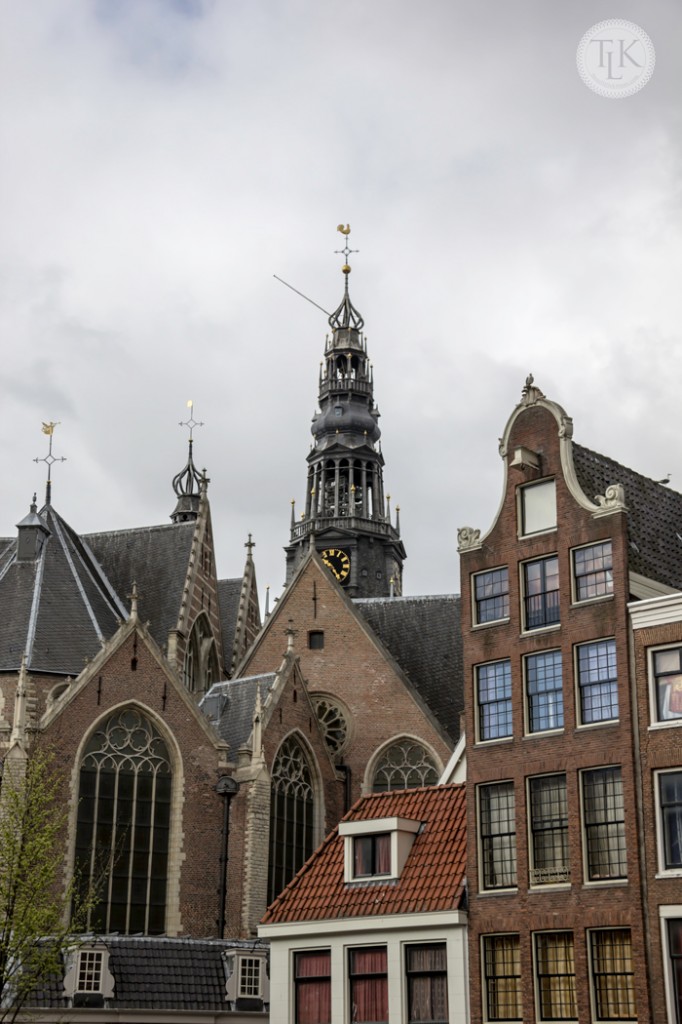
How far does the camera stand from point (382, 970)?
2548 centimetres

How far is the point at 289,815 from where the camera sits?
39.9 meters

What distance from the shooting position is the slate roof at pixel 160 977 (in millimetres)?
28500

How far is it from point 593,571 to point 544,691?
2378 millimetres

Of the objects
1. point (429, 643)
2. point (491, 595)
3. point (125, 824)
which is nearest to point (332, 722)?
point (429, 643)

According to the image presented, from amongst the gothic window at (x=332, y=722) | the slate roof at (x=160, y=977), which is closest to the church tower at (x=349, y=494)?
the gothic window at (x=332, y=722)

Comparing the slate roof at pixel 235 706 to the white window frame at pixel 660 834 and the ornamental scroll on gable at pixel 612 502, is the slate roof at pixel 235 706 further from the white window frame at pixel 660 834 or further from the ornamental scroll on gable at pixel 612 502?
the white window frame at pixel 660 834

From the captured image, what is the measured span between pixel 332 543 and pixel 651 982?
44.4 m

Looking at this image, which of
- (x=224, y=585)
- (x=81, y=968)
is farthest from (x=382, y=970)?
(x=224, y=585)

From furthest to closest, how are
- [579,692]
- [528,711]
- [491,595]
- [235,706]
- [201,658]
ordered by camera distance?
[201,658] → [235,706] → [491,595] → [528,711] → [579,692]

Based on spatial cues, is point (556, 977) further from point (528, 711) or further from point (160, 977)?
point (160, 977)

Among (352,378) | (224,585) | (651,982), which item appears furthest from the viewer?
(352,378)

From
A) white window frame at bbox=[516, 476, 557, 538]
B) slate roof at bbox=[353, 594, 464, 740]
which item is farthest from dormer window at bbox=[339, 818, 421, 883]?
slate roof at bbox=[353, 594, 464, 740]

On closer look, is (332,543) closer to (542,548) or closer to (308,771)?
(308,771)

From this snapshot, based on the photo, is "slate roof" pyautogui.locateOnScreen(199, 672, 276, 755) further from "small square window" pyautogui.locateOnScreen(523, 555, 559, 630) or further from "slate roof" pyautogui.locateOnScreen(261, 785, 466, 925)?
"small square window" pyautogui.locateOnScreen(523, 555, 559, 630)
